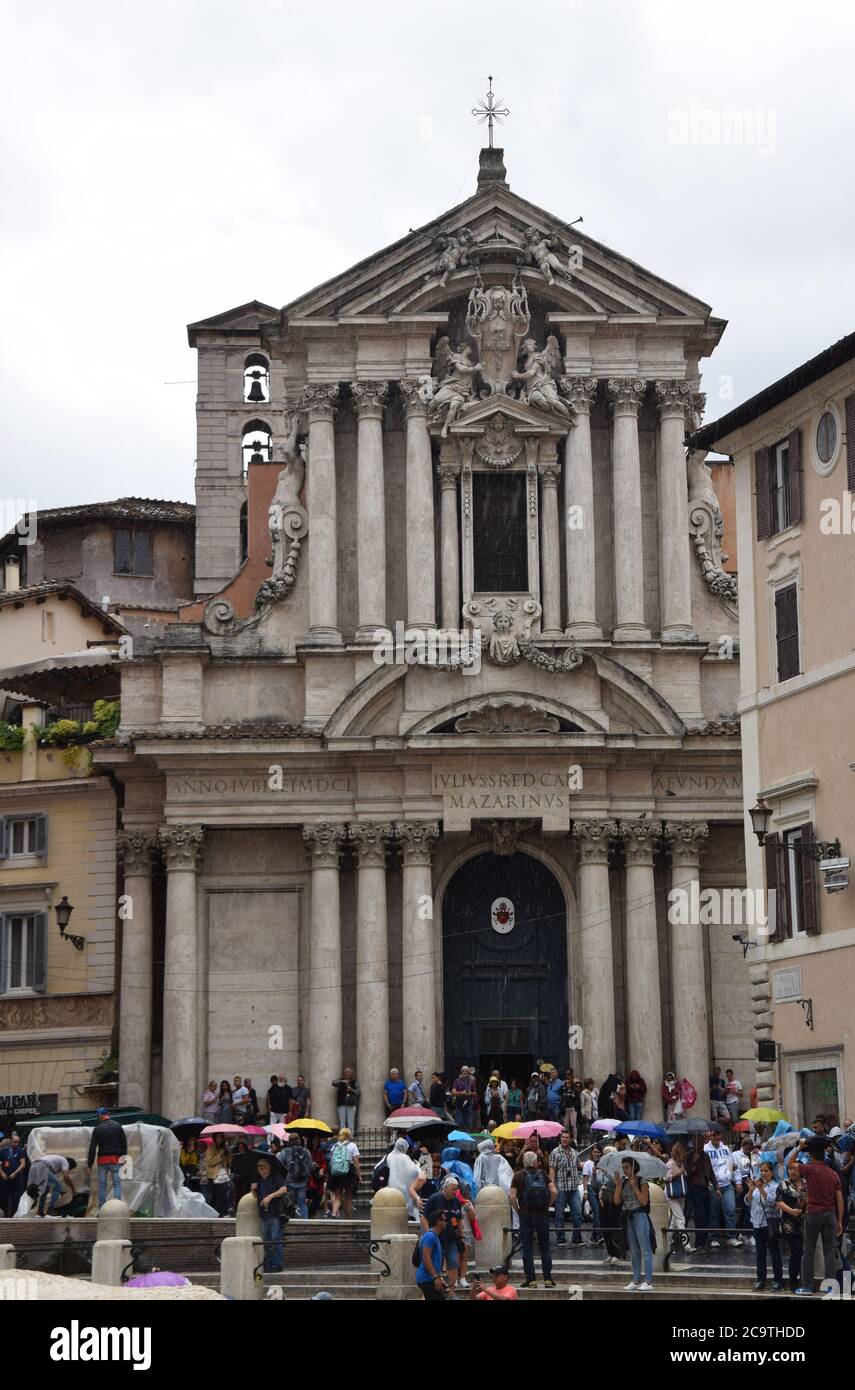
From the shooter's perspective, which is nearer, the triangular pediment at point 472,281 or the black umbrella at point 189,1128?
the black umbrella at point 189,1128

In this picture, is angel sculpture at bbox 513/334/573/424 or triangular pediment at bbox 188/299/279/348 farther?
triangular pediment at bbox 188/299/279/348

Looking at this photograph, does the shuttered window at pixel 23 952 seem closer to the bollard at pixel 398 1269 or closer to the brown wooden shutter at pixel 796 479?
the brown wooden shutter at pixel 796 479

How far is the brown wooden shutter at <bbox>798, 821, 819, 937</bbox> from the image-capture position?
1412 inches

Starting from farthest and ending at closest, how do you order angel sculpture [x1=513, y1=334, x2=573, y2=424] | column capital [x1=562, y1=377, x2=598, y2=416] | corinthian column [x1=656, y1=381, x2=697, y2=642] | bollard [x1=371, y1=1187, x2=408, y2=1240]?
1. column capital [x1=562, y1=377, x2=598, y2=416]
2. angel sculpture [x1=513, y1=334, x2=573, y2=424]
3. corinthian column [x1=656, y1=381, x2=697, y2=642]
4. bollard [x1=371, y1=1187, x2=408, y2=1240]

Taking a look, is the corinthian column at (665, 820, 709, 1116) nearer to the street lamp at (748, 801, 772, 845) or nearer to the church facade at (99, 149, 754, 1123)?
the church facade at (99, 149, 754, 1123)

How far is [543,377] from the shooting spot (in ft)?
164

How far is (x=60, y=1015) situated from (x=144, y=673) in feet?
22.4

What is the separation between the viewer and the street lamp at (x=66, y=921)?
49.6 m

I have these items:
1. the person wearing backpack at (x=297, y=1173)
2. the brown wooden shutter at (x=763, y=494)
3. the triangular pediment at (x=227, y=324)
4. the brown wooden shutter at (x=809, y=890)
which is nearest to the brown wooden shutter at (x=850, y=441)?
the brown wooden shutter at (x=763, y=494)

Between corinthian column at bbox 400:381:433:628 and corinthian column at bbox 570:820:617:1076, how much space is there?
196 inches

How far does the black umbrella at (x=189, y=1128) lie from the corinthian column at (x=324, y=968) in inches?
213

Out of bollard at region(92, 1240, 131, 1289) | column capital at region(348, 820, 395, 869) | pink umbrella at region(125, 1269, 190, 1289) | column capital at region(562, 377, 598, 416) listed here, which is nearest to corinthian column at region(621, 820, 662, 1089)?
column capital at region(348, 820, 395, 869)

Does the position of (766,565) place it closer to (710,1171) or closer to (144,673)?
(710,1171)
